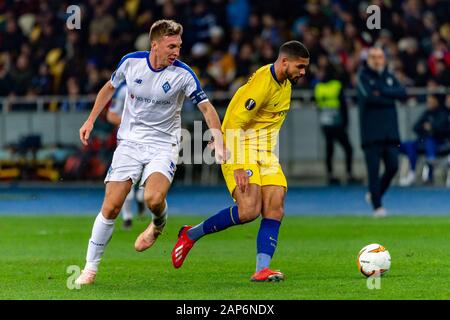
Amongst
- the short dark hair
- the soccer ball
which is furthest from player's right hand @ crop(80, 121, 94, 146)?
the soccer ball

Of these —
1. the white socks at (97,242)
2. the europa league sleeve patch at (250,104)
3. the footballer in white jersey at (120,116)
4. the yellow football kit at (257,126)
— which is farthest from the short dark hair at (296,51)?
the footballer in white jersey at (120,116)

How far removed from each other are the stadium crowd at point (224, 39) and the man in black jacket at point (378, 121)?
6002mm

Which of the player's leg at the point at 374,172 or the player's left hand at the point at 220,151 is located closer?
the player's left hand at the point at 220,151

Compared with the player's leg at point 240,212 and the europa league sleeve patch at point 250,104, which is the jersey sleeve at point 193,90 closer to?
the europa league sleeve patch at point 250,104

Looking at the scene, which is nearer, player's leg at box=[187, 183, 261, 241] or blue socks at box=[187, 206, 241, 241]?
player's leg at box=[187, 183, 261, 241]

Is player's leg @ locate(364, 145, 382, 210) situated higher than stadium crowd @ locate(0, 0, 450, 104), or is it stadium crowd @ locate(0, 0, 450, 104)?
stadium crowd @ locate(0, 0, 450, 104)

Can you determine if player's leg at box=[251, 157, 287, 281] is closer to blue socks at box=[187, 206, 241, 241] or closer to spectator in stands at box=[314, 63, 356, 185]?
blue socks at box=[187, 206, 241, 241]

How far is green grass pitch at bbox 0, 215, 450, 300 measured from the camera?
31.3ft

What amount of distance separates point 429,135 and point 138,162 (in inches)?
570

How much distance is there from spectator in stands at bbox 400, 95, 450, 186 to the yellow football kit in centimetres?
1352

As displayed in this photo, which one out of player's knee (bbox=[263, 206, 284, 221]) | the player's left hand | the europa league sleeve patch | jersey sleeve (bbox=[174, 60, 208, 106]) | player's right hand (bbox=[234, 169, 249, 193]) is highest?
jersey sleeve (bbox=[174, 60, 208, 106])

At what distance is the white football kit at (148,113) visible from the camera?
34.3 ft

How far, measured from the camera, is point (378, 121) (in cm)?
1802

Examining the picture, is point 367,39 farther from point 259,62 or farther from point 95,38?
point 95,38
